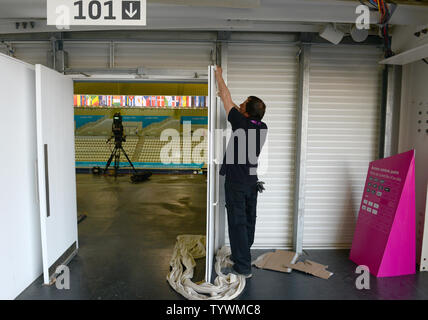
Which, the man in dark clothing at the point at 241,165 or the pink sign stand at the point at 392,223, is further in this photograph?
the pink sign stand at the point at 392,223

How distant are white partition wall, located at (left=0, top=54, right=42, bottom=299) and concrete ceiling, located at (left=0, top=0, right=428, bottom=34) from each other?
66cm

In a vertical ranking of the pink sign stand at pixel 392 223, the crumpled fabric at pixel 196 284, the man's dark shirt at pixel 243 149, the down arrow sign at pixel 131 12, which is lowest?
the crumpled fabric at pixel 196 284

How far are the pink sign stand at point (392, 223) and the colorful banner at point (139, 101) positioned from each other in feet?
25.6

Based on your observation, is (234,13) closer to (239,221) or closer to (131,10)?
(131,10)

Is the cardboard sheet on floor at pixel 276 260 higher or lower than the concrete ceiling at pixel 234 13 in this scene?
lower

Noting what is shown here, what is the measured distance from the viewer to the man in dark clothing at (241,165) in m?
3.18

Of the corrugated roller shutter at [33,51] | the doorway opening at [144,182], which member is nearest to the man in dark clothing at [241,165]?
the doorway opening at [144,182]

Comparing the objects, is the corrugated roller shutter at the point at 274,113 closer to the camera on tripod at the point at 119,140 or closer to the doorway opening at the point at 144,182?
the doorway opening at the point at 144,182

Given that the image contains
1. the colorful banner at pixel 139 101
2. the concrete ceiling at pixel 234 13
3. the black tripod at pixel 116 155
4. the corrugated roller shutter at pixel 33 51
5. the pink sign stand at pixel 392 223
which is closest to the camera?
the concrete ceiling at pixel 234 13

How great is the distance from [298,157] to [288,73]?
3.68 ft

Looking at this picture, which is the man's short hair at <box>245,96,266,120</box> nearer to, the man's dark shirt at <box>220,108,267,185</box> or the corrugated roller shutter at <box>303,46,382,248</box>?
the man's dark shirt at <box>220,108,267,185</box>

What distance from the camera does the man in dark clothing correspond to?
318 cm

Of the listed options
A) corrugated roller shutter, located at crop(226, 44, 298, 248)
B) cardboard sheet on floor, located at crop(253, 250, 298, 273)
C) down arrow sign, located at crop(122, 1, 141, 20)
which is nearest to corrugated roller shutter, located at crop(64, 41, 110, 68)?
corrugated roller shutter, located at crop(226, 44, 298, 248)
